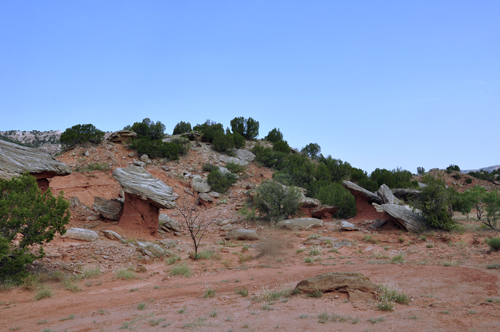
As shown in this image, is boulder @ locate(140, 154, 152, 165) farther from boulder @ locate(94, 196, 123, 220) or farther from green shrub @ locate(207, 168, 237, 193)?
boulder @ locate(94, 196, 123, 220)

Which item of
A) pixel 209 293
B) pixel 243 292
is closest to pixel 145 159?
pixel 209 293

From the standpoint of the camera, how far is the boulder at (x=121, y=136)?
99.0 ft

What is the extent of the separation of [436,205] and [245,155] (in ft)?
70.1

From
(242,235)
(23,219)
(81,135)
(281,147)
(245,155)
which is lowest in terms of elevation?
(242,235)

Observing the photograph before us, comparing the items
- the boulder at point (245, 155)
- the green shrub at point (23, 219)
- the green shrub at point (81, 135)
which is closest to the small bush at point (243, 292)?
the green shrub at point (23, 219)

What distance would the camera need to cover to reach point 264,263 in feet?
39.8

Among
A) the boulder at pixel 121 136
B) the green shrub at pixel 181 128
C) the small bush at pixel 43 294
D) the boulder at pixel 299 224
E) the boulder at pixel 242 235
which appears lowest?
the small bush at pixel 43 294

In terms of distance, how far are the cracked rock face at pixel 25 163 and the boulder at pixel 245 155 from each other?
71.2 ft

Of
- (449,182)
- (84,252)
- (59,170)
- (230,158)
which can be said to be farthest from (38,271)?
(449,182)

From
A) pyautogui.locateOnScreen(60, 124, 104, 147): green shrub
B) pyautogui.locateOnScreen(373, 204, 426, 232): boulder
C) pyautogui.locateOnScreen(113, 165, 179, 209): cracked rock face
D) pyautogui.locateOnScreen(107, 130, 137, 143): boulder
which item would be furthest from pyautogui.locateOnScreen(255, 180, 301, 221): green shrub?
pyautogui.locateOnScreen(107, 130, 137, 143): boulder

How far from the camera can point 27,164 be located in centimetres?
1252

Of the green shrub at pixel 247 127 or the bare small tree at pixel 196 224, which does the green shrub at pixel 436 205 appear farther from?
the green shrub at pixel 247 127

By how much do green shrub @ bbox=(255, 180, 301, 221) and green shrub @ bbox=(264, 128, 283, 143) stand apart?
82.5 feet

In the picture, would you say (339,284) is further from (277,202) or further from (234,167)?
(234,167)
